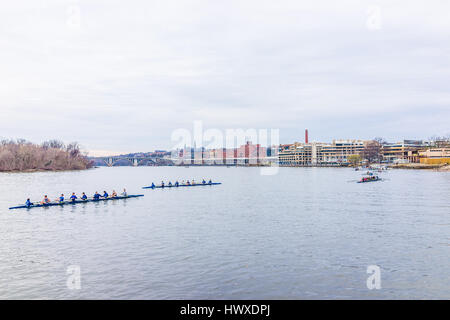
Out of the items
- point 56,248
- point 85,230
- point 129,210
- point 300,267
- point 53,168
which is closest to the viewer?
point 300,267

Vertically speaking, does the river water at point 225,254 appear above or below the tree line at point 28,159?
below

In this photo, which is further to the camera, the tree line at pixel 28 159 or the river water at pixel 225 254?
the tree line at pixel 28 159

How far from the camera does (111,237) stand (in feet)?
108

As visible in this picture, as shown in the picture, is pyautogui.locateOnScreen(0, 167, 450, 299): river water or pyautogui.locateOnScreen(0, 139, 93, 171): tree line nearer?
pyautogui.locateOnScreen(0, 167, 450, 299): river water

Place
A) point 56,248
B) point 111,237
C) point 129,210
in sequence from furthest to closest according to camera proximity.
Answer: point 129,210 → point 111,237 → point 56,248

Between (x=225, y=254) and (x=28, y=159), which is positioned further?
(x=28, y=159)

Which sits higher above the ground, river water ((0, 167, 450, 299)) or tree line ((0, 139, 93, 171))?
tree line ((0, 139, 93, 171))

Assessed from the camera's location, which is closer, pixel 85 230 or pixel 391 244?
pixel 391 244
